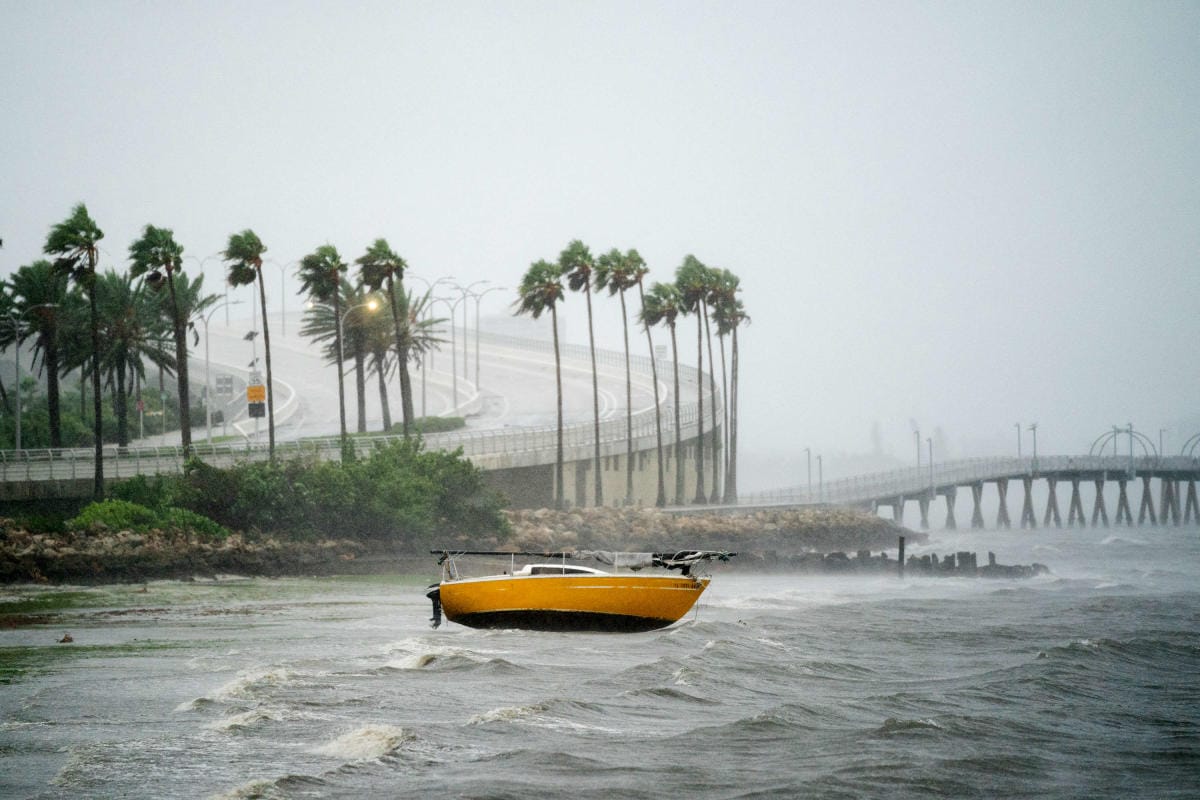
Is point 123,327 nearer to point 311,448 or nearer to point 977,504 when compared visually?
point 311,448

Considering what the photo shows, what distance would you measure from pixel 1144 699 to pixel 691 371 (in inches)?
4042

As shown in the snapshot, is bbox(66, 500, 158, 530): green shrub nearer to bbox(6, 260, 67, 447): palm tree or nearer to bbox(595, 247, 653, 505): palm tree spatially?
bbox(6, 260, 67, 447): palm tree

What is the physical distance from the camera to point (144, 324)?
7888 cm

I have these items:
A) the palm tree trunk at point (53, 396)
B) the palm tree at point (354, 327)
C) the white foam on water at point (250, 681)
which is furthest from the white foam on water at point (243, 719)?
the palm tree at point (354, 327)

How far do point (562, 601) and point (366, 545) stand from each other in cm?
3020

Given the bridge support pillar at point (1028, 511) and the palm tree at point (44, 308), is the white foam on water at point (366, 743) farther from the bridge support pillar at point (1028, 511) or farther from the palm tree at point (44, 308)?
the bridge support pillar at point (1028, 511)

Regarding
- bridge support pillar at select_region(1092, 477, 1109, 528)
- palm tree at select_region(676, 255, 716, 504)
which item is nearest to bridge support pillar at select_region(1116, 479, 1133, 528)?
bridge support pillar at select_region(1092, 477, 1109, 528)

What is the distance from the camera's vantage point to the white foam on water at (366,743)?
1805 centimetres

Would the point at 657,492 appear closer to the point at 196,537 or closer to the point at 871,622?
the point at 196,537

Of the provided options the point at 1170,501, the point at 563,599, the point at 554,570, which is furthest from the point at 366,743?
the point at 1170,501

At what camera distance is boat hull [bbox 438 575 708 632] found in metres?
34.0

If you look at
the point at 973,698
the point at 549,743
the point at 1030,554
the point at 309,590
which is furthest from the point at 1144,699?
the point at 1030,554

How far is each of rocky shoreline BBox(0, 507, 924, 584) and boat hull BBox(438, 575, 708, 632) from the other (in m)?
19.5

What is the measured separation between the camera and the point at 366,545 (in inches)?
2467
